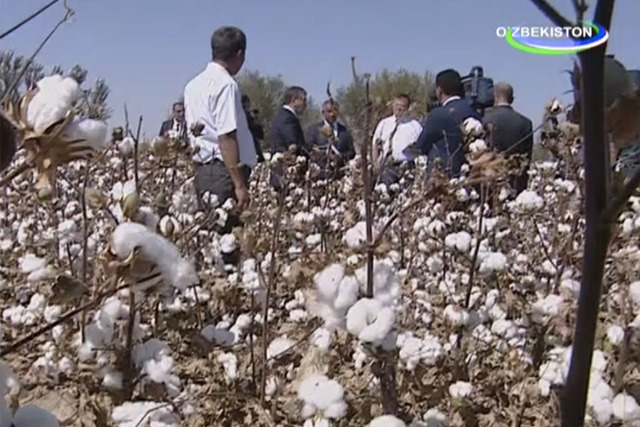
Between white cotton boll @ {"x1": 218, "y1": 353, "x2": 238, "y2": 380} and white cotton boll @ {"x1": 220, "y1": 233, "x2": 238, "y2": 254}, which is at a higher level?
white cotton boll @ {"x1": 218, "y1": 353, "x2": 238, "y2": 380}

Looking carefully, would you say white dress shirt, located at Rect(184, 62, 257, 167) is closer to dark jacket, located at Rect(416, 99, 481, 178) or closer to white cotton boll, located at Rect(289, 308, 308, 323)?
dark jacket, located at Rect(416, 99, 481, 178)

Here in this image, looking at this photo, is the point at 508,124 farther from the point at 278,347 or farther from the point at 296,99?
the point at 278,347

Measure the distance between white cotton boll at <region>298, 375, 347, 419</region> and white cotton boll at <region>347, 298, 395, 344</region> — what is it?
143 millimetres

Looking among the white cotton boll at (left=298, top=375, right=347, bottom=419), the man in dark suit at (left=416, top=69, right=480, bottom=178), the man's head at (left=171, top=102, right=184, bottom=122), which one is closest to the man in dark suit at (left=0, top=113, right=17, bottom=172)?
the white cotton boll at (left=298, top=375, right=347, bottom=419)

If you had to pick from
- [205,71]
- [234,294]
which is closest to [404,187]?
[205,71]

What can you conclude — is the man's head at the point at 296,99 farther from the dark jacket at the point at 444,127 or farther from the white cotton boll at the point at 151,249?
the white cotton boll at the point at 151,249

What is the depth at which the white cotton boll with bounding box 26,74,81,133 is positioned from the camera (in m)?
0.58

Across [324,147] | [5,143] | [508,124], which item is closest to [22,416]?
[5,143]

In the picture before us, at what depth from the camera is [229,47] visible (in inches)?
137

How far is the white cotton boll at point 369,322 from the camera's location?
0.97m

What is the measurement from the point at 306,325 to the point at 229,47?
1964 millimetres

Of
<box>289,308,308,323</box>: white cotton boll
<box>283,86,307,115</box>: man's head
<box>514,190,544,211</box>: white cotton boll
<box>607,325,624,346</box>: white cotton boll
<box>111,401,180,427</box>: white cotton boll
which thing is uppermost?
<box>111,401,180,427</box>: white cotton boll

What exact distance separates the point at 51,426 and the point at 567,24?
35 cm

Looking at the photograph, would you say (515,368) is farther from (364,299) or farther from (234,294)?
(364,299)
